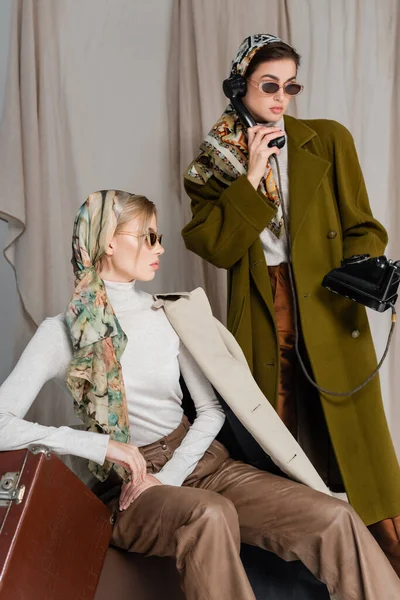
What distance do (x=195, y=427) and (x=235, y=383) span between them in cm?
14

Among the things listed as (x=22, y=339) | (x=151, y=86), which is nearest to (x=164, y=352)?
(x=22, y=339)

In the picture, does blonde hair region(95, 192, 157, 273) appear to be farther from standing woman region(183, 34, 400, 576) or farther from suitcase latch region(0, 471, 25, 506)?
suitcase latch region(0, 471, 25, 506)

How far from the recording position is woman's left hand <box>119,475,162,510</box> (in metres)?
1.57

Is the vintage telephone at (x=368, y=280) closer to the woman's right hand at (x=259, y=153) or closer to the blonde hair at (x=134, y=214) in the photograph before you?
the woman's right hand at (x=259, y=153)

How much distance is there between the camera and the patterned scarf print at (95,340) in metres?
1.60

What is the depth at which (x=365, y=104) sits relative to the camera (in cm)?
295

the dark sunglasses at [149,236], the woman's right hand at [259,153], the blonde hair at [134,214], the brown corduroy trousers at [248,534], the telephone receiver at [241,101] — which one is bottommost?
the brown corduroy trousers at [248,534]

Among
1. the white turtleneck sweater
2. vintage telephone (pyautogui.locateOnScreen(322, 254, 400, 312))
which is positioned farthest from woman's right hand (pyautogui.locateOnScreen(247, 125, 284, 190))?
the white turtleneck sweater

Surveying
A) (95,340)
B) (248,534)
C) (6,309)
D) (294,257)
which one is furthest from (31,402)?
(6,309)

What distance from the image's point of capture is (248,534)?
5.35ft

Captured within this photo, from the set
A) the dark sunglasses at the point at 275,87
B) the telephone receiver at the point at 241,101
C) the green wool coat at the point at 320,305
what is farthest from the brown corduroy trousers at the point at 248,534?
the dark sunglasses at the point at 275,87

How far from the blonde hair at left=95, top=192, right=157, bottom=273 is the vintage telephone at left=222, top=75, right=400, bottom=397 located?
488 millimetres

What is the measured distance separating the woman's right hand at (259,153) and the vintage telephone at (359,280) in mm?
30

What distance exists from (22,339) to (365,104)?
1613 mm
